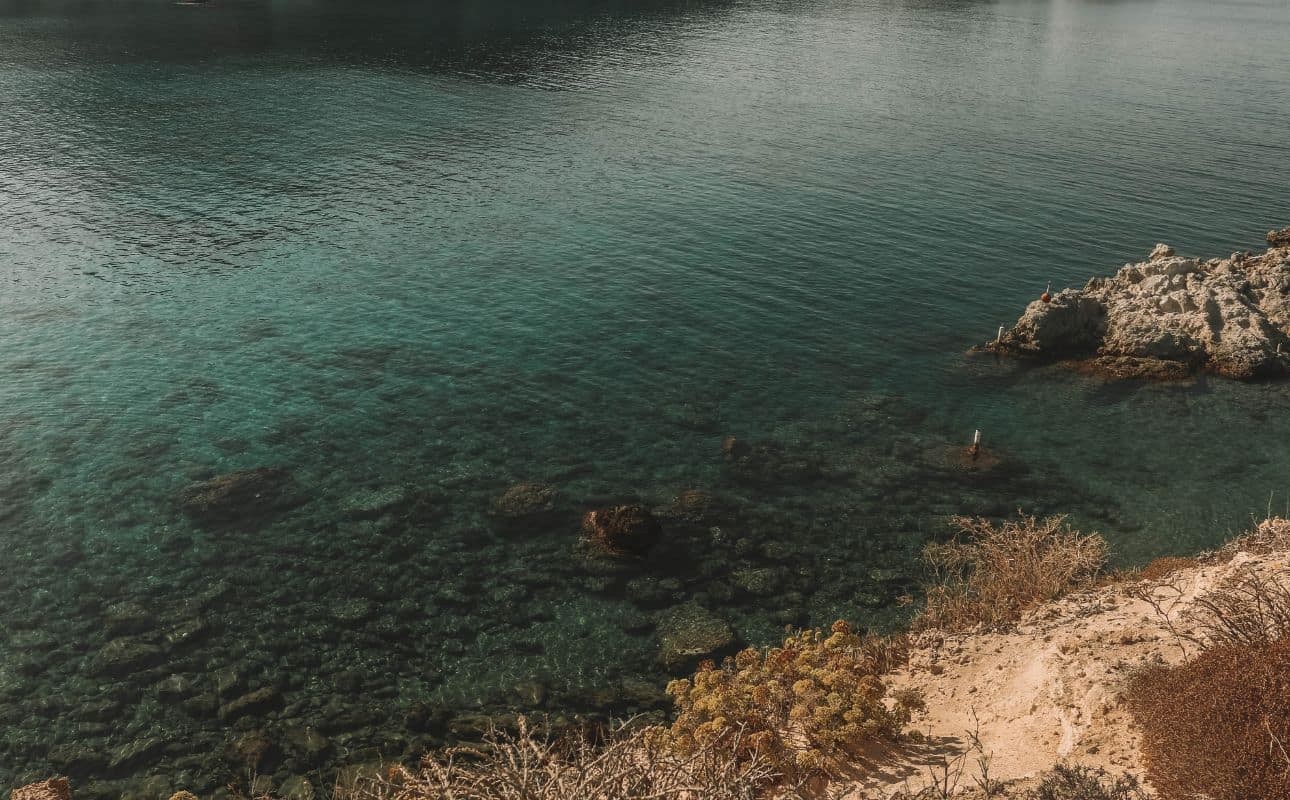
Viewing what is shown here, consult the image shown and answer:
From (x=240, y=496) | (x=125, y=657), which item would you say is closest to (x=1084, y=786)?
(x=125, y=657)

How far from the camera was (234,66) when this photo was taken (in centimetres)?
11775

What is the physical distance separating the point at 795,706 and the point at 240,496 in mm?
25097

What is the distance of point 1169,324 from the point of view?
50531mm

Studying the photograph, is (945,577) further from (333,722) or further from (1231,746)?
(333,722)

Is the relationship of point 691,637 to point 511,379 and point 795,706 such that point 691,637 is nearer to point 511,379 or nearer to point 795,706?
point 795,706

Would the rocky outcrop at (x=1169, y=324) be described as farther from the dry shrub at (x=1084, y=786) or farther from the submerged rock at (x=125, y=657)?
the submerged rock at (x=125, y=657)

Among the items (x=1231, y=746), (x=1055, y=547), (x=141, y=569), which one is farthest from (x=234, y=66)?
(x=1231, y=746)

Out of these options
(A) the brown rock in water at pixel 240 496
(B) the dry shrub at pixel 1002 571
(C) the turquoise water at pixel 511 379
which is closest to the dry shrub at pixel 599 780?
(C) the turquoise water at pixel 511 379

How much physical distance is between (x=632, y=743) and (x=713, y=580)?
50.7ft

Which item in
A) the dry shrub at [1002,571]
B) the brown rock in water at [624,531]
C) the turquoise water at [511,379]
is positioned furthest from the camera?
the brown rock in water at [624,531]

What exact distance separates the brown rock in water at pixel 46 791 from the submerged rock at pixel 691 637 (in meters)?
17.4

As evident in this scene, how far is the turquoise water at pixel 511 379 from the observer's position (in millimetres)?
30250

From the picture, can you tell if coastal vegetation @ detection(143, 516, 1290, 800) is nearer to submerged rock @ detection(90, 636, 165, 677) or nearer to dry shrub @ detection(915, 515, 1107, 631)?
dry shrub @ detection(915, 515, 1107, 631)

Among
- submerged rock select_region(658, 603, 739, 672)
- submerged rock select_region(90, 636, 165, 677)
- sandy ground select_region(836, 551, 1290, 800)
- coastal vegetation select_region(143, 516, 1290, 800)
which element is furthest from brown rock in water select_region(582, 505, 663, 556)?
submerged rock select_region(90, 636, 165, 677)
